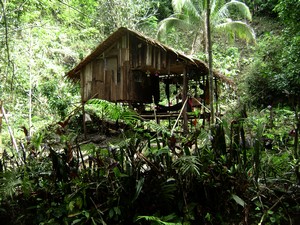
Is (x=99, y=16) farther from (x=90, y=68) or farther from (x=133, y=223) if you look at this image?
(x=133, y=223)

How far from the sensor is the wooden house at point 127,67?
8.57 meters

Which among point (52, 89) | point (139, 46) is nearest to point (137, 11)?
point (52, 89)

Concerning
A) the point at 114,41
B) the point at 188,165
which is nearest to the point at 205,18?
the point at 114,41

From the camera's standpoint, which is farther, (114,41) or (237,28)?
(237,28)

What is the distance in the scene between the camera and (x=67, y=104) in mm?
11555

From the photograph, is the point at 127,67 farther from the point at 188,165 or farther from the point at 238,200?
the point at 238,200

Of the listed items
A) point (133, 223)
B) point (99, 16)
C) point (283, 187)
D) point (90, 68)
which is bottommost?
point (133, 223)

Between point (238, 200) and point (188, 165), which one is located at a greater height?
point (188, 165)

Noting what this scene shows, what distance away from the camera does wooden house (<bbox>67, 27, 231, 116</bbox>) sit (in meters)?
8.57

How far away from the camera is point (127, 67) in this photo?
30.0 feet

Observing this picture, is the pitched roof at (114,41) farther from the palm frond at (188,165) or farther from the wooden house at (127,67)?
the palm frond at (188,165)

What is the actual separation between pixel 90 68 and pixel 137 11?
7.92 m

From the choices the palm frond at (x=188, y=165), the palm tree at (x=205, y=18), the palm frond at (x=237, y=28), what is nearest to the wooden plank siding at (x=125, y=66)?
the palm frond at (x=188, y=165)

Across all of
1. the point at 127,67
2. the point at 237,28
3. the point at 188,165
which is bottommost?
the point at 188,165
